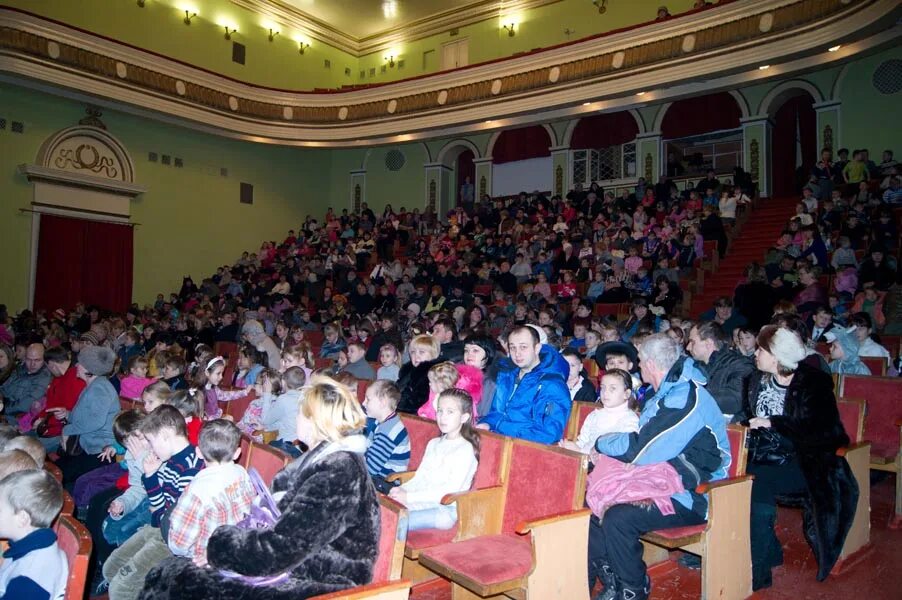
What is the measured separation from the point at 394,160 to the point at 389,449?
15.5 m

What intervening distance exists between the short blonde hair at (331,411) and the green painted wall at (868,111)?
1260 centimetres

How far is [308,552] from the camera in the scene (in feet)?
6.19

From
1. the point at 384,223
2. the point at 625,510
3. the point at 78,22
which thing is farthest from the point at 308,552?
the point at 78,22

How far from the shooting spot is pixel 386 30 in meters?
18.6

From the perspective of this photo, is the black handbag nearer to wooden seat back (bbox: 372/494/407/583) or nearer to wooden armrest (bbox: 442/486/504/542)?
wooden armrest (bbox: 442/486/504/542)

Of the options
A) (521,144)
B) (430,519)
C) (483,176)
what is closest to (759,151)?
(521,144)

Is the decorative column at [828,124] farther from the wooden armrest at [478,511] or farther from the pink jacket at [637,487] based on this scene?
the wooden armrest at [478,511]

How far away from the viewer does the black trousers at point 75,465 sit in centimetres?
382

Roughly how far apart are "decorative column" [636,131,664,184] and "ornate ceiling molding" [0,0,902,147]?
6.60 ft

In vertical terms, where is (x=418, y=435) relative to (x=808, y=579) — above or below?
above

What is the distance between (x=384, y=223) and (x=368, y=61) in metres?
6.31

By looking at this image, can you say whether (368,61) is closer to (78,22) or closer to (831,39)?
(78,22)

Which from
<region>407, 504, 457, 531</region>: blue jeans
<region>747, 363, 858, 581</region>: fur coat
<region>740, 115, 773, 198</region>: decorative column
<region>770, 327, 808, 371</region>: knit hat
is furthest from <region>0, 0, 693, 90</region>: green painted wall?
<region>407, 504, 457, 531</region>: blue jeans

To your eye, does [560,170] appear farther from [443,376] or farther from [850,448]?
[850,448]
